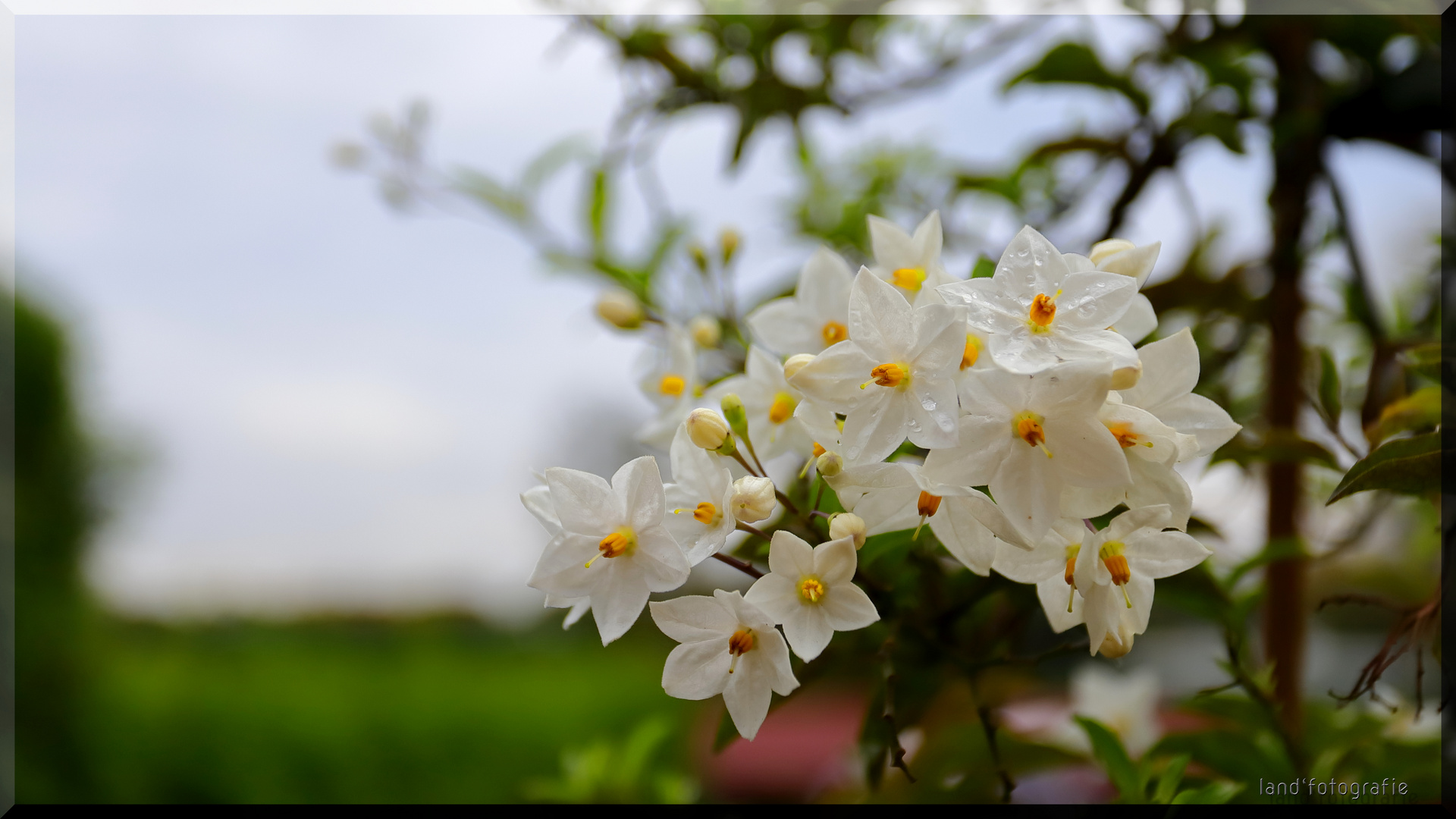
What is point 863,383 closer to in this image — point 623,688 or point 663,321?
point 663,321

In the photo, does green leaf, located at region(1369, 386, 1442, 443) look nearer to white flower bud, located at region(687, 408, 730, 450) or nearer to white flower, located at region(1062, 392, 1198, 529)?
white flower, located at region(1062, 392, 1198, 529)

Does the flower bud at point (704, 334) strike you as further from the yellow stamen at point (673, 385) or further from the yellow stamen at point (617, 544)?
the yellow stamen at point (617, 544)

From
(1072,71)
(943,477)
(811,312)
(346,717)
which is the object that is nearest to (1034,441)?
(943,477)

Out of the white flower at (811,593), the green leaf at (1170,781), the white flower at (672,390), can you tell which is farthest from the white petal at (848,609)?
the green leaf at (1170,781)

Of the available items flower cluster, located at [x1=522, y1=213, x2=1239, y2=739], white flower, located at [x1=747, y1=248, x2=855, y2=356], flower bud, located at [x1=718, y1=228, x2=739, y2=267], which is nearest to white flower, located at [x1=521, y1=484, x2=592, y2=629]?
flower cluster, located at [x1=522, y1=213, x2=1239, y2=739]

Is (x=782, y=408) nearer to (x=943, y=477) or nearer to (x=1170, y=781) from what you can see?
(x=943, y=477)

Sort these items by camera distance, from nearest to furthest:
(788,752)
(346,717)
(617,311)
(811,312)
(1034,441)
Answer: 1. (1034,441)
2. (811,312)
3. (617,311)
4. (346,717)
5. (788,752)
